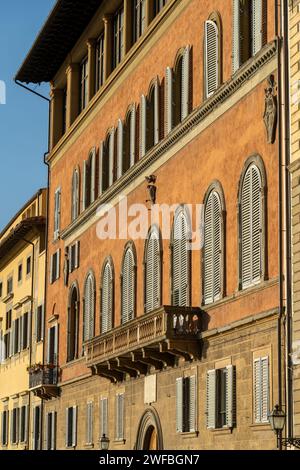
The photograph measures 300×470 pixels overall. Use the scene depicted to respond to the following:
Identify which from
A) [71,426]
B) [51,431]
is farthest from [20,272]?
[71,426]

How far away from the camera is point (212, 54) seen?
35719 mm

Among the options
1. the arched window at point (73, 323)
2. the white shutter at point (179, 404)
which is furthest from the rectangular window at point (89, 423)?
the white shutter at point (179, 404)

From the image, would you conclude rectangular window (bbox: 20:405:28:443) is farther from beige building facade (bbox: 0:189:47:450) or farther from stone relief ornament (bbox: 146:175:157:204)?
stone relief ornament (bbox: 146:175:157:204)

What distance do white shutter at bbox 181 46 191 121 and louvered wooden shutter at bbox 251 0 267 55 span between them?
5017mm

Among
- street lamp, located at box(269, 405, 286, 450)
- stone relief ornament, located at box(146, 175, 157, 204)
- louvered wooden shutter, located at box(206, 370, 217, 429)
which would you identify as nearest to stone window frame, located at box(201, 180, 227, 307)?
louvered wooden shutter, located at box(206, 370, 217, 429)

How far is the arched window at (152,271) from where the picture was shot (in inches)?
1544

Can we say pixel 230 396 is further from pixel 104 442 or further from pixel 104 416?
pixel 104 416

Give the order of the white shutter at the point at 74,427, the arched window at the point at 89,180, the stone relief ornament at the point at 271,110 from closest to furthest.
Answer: the stone relief ornament at the point at 271,110
the white shutter at the point at 74,427
the arched window at the point at 89,180

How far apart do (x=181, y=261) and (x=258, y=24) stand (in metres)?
8.21

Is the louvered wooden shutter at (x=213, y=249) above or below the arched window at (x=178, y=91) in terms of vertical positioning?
below

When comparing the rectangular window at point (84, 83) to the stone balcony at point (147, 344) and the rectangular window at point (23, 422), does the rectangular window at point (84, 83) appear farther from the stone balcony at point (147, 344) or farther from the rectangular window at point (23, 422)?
the rectangular window at point (23, 422)

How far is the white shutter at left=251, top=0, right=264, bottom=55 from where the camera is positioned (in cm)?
3209

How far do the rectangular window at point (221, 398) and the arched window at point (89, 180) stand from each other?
16452 mm
